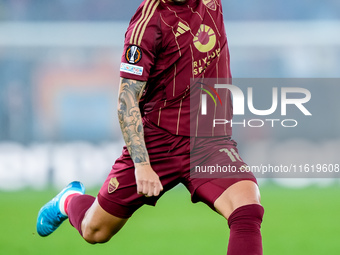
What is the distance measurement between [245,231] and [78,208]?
4.11 feet

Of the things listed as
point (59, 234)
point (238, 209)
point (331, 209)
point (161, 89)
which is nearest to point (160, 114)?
point (161, 89)

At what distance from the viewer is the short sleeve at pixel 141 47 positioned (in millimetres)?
2773

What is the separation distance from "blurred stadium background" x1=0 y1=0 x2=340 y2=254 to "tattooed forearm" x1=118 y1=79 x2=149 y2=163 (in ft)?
10.5

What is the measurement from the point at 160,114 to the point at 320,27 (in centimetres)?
762

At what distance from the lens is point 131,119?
2771 mm

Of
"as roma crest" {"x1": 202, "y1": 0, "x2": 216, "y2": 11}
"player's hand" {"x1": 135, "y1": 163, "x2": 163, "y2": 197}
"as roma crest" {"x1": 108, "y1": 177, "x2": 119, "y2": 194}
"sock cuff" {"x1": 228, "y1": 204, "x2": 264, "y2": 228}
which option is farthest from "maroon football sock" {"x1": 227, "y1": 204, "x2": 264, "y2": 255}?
"as roma crest" {"x1": 202, "y1": 0, "x2": 216, "y2": 11}

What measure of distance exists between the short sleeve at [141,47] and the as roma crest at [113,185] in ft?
1.80

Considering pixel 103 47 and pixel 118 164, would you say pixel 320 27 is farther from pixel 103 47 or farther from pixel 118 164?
pixel 118 164

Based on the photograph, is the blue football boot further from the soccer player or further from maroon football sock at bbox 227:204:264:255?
maroon football sock at bbox 227:204:264:255

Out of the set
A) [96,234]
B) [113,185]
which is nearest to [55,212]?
[96,234]

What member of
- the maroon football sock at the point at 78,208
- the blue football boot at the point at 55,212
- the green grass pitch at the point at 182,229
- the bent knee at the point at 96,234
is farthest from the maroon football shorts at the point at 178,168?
the green grass pitch at the point at 182,229

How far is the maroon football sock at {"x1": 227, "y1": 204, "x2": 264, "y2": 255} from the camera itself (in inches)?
96.0

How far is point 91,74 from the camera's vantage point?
8.99m

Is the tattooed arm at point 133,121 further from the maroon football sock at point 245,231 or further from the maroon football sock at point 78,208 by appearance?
the maroon football sock at point 78,208
